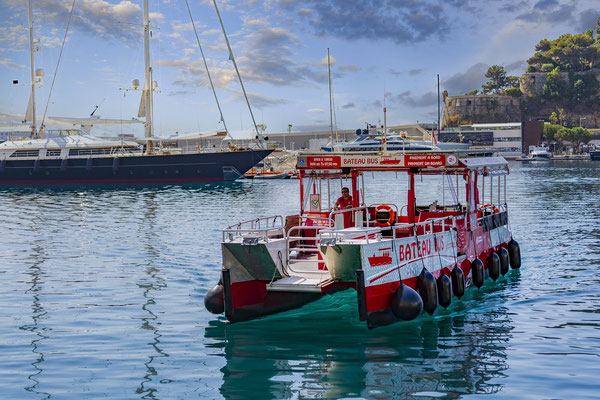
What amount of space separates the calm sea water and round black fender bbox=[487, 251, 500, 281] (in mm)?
331

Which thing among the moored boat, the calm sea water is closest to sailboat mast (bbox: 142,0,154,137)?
the moored boat

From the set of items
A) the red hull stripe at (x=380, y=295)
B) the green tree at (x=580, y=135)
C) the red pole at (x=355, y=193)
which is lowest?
the red hull stripe at (x=380, y=295)

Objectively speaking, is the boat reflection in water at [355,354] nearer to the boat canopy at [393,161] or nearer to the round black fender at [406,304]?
the round black fender at [406,304]

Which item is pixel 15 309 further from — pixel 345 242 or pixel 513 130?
pixel 513 130

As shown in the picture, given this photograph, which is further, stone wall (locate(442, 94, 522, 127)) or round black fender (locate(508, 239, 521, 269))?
stone wall (locate(442, 94, 522, 127))

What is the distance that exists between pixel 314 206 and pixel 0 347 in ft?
27.6

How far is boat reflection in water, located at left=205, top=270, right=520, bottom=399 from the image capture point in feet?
35.8

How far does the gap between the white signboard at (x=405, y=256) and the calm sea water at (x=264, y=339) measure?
1.30 m

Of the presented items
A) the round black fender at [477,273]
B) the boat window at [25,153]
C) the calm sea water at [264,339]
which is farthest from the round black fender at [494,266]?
the boat window at [25,153]

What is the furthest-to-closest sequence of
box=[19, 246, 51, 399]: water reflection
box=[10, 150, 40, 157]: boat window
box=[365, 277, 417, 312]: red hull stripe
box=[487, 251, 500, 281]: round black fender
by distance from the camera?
box=[10, 150, 40, 157]: boat window, box=[487, 251, 500, 281]: round black fender, box=[365, 277, 417, 312]: red hull stripe, box=[19, 246, 51, 399]: water reflection

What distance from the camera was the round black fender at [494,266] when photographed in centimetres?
1923

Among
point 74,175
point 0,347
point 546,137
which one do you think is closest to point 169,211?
point 0,347

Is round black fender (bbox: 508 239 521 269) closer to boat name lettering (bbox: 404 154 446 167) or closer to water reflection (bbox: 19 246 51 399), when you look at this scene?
boat name lettering (bbox: 404 154 446 167)

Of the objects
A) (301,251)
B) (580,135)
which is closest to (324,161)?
(301,251)
